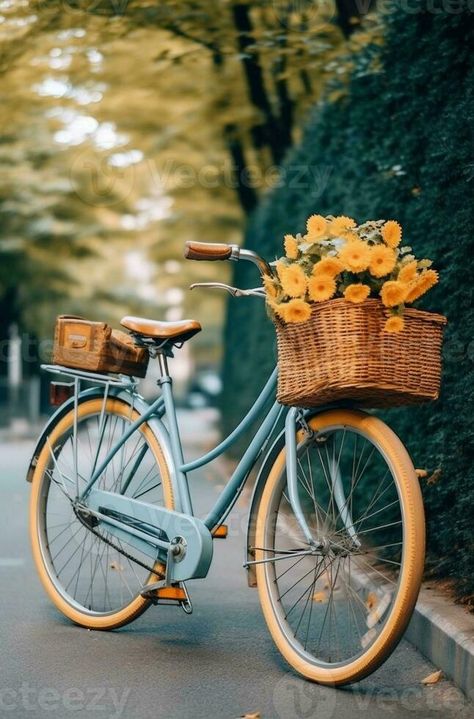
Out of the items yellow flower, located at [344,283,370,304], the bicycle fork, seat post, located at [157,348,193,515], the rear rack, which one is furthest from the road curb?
the rear rack

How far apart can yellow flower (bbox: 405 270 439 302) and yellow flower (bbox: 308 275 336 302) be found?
257mm

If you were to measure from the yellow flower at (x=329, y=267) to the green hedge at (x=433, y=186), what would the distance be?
3.22 ft

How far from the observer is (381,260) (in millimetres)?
3857

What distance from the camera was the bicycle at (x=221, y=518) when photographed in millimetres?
3943

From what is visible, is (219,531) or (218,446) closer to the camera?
(219,531)

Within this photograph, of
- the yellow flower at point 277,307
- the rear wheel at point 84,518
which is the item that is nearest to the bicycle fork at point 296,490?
the yellow flower at point 277,307

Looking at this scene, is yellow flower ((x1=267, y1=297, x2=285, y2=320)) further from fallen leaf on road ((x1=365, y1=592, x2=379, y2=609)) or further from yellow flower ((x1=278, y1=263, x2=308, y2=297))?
fallen leaf on road ((x1=365, y1=592, x2=379, y2=609))

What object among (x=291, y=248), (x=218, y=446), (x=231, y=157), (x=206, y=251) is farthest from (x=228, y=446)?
(x=231, y=157)

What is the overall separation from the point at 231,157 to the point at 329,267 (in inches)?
600

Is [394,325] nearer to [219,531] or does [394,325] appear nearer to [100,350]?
[219,531]

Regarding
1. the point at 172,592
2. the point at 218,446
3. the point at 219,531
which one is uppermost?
the point at 218,446

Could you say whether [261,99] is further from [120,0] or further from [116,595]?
[116,595]

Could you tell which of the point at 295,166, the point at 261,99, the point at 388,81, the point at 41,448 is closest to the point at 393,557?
the point at 41,448

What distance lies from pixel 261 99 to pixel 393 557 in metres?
10.9
